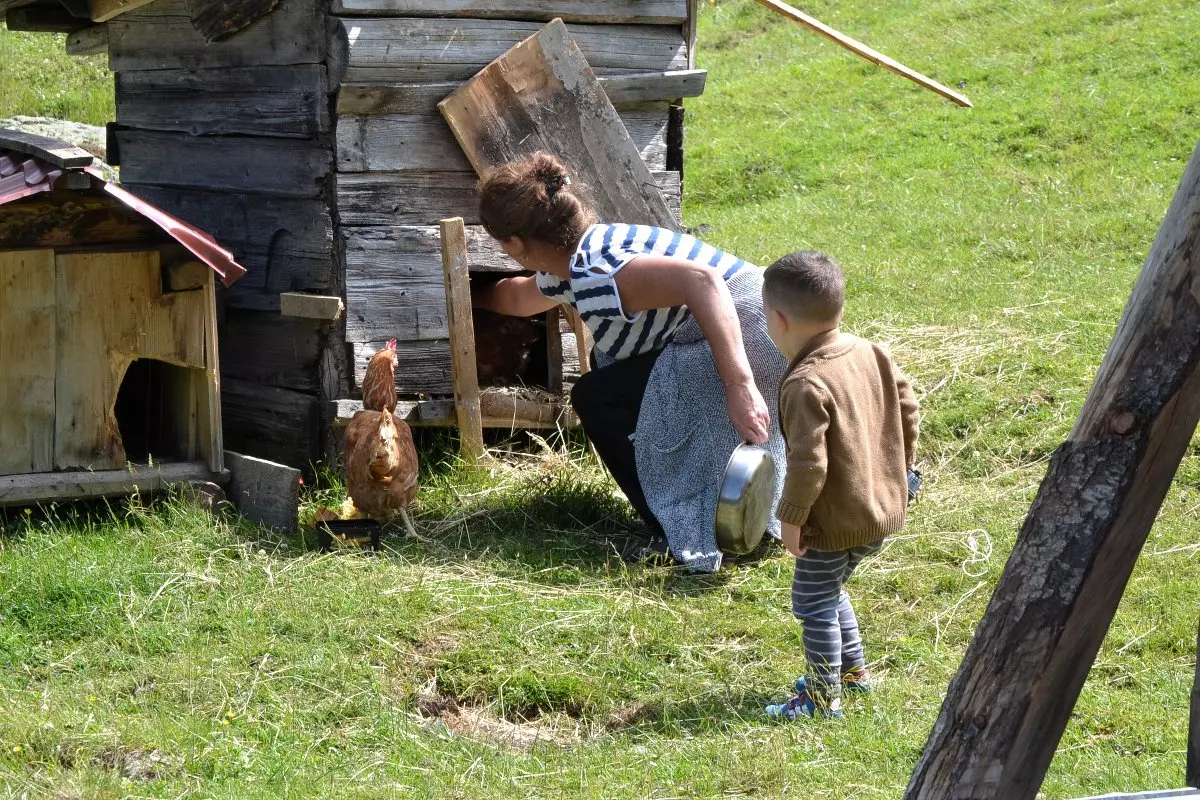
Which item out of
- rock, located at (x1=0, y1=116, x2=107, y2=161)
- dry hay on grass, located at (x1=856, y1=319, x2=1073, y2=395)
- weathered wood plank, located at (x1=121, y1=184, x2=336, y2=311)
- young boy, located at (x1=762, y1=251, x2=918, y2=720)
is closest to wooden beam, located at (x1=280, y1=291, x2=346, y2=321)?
weathered wood plank, located at (x1=121, y1=184, x2=336, y2=311)

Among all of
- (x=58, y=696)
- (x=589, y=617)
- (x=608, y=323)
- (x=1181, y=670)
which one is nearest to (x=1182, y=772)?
(x=1181, y=670)

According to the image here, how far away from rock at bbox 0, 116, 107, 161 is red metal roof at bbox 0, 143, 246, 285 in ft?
26.0

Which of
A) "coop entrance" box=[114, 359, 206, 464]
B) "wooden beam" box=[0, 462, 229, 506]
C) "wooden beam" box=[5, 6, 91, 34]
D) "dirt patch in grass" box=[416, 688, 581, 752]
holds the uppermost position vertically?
"wooden beam" box=[5, 6, 91, 34]

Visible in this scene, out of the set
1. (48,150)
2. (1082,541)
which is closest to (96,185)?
(48,150)

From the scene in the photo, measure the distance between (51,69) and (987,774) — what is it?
53.3 ft

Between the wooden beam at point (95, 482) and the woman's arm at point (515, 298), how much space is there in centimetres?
152

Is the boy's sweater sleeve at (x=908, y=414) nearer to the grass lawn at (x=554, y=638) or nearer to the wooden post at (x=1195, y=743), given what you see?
the grass lawn at (x=554, y=638)

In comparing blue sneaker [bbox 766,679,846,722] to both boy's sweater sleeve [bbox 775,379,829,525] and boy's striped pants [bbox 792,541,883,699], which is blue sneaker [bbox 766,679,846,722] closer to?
boy's striped pants [bbox 792,541,883,699]

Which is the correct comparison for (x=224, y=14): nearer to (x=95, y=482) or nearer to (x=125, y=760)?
(x=95, y=482)

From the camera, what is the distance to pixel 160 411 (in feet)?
21.5

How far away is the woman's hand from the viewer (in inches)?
187

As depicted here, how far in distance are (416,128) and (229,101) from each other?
1.07 meters

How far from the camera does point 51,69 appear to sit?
52.7 feet

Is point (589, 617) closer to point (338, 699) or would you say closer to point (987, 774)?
point (338, 699)
